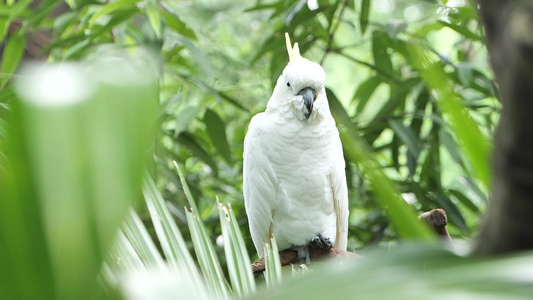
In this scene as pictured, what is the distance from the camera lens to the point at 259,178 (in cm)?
152

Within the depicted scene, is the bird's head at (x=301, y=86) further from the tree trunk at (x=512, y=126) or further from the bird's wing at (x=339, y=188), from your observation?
the tree trunk at (x=512, y=126)

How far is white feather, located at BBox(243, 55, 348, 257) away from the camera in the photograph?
150 centimetres

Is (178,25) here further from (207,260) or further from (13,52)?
(207,260)

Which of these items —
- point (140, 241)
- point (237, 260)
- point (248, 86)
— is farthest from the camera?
point (248, 86)

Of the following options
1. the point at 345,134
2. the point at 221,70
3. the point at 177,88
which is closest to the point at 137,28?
the point at 177,88

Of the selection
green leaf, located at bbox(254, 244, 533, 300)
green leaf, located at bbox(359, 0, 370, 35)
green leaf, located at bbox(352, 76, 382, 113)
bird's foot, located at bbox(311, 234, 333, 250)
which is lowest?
green leaf, located at bbox(254, 244, 533, 300)

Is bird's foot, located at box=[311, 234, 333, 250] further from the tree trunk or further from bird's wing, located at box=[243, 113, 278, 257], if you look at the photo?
the tree trunk

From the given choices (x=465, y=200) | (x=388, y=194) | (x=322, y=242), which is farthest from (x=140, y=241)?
(x=465, y=200)

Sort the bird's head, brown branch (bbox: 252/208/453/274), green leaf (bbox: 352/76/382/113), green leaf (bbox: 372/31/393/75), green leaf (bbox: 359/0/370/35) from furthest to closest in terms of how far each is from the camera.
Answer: green leaf (bbox: 352/76/382/113) < green leaf (bbox: 372/31/393/75) < green leaf (bbox: 359/0/370/35) < the bird's head < brown branch (bbox: 252/208/453/274)

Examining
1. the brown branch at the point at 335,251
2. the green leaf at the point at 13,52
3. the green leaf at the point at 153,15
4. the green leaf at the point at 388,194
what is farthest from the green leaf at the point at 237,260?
the green leaf at the point at 13,52

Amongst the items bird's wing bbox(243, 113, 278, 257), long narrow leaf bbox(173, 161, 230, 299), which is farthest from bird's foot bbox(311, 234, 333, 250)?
long narrow leaf bbox(173, 161, 230, 299)

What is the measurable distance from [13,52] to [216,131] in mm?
669

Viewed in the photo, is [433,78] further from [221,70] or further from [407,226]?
[221,70]

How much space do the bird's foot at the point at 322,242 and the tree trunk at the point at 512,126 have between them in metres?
1.28
